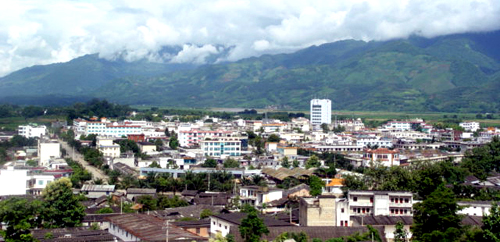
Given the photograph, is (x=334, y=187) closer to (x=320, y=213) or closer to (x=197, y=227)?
(x=320, y=213)

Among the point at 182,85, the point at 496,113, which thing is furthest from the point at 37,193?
the point at 182,85

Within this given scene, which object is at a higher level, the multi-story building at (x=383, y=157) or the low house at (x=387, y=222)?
the multi-story building at (x=383, y=157)

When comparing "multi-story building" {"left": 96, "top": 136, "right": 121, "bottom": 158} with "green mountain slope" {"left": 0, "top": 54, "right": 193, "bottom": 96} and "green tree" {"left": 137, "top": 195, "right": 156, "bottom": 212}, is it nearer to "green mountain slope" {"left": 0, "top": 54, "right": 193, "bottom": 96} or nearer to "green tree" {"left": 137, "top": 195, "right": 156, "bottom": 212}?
"green tree" {"left": 137, "top": 195, "right": 156, "bottom": 212}

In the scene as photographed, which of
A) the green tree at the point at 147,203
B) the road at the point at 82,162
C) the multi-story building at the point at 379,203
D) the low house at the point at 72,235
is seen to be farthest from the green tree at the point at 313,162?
the low house at the point at 72,235

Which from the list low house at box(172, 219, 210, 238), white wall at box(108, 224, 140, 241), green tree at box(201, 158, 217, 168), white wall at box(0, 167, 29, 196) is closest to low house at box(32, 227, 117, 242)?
white wall at box(108, 224, 140, 241)

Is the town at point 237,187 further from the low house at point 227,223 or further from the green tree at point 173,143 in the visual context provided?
the green tree at point 173,143

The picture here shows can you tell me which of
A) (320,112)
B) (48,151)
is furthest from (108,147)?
(320,112)
